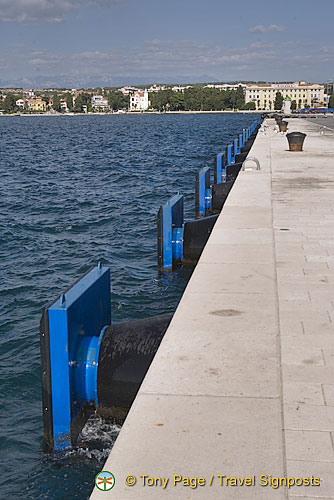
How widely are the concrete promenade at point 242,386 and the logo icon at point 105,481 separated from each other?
0.03m

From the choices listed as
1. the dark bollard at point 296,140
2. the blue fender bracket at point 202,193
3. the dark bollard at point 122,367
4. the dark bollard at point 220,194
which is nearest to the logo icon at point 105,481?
the dark bollard at point 122,367

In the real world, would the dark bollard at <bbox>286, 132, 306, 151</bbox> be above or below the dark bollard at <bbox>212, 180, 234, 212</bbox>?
above

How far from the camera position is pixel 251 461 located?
345 cm

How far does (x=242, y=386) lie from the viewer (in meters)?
4.32

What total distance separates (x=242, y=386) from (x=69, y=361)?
1573mm

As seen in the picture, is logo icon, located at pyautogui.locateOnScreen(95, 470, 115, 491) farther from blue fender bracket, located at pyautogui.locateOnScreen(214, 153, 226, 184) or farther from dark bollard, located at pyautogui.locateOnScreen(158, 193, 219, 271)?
blue fender bracket, located at pyautogui.locateOnScreen(214, 153, 226, 184)

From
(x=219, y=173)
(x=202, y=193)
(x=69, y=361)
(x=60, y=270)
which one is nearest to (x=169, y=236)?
(x=60, y=270)

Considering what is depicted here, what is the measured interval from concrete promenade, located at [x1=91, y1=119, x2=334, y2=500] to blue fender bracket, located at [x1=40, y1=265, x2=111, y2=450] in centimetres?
75

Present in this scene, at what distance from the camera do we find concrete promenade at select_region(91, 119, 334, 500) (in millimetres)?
3391

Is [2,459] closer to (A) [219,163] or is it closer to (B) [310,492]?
(B) [310,492]

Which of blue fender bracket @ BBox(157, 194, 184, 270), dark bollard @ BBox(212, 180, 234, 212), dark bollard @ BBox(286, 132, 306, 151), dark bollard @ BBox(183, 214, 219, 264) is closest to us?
dark bollard @ BBox(183, 214, 219, 264)

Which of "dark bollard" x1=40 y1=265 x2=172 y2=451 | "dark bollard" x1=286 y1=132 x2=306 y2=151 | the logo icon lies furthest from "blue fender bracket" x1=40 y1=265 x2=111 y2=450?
"dark bollard" x1=286 y1=132 x2=306 y2=151

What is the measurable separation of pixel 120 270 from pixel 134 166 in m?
26.8

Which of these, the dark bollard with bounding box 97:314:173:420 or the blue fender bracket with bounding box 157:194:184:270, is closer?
the dark bollard with bounding box 97:314:173:420
